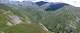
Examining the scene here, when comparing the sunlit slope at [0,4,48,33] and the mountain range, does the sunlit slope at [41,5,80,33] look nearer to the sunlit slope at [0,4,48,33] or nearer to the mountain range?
the mountain range

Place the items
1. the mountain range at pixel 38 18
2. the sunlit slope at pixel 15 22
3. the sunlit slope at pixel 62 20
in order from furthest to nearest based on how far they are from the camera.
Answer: the sunlit slope at pixel 62 20 → the mountain range at pixel 38 18 → the sunlit slope at pixel 15 22

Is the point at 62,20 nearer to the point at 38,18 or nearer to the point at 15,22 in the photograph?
the point at 38,18

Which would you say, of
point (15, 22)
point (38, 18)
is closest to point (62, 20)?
point (38, 18)

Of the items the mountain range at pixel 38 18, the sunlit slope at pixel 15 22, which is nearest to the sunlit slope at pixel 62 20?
the mountain range at pixel 38 18

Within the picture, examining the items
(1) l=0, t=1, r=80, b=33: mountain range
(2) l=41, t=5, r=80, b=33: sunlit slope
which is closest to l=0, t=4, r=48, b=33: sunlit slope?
(1) l=0, t=1, r=80, b=33: mountain range

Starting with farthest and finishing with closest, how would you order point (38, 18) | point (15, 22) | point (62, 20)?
point (62, 20), point (38, 18), point (15, 22)

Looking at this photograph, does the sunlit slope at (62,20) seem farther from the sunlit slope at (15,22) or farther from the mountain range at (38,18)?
the sunlit slope at (15,22)

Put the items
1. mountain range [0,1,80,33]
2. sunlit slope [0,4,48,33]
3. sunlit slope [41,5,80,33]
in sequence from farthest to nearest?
sunlit slope [41,5,80,33]
mountain range [0,1,80,33]
sunlit slope [0,4,48,33]

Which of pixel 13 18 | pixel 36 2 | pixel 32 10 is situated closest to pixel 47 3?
pixel 36 2

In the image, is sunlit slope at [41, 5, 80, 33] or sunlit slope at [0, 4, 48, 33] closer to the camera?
sunlit slope at [0, 4, 48, 33]
